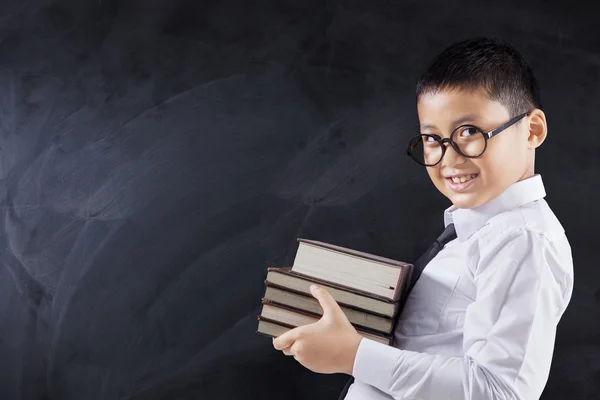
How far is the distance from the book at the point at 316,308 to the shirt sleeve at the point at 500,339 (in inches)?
3.6

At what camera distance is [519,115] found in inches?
39.1

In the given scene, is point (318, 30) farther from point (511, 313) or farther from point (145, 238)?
point (511, 313)

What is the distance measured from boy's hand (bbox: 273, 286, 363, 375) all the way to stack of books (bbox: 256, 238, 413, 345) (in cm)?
5

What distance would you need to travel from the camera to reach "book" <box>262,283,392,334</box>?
102 cm

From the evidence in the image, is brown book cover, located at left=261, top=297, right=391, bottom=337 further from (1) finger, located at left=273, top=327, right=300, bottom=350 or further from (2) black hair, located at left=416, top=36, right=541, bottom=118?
(2) black hair, located at left=416, top=36, right=541, bottom=118

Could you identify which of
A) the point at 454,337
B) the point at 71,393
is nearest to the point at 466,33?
the point at 454,337

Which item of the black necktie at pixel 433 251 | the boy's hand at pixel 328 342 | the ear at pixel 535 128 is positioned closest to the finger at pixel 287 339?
the boy's hand at pixel 328 342

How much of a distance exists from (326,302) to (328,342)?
7 centimetres

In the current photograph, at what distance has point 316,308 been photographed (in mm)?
1053

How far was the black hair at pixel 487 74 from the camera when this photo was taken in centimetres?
98

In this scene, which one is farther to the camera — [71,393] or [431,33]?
[71,393]

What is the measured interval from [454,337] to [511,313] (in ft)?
0.50

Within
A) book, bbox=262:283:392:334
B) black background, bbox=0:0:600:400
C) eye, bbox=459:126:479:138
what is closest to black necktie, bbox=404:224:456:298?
book, bbox=262:283:392:334

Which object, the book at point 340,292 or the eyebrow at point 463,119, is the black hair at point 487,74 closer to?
the eyebrow at point 463,119
